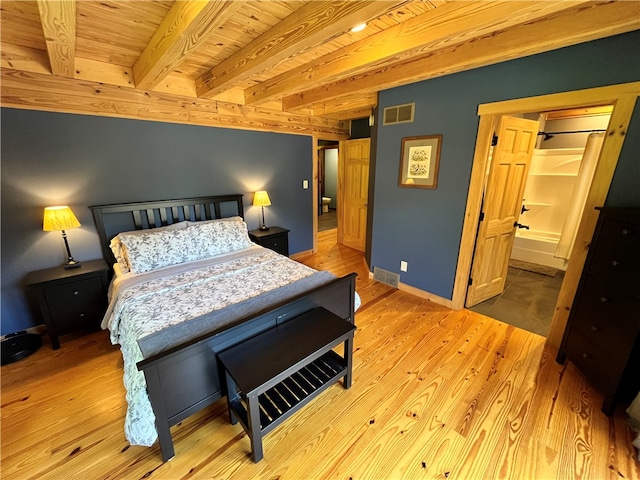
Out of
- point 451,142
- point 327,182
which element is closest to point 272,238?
point 451,142

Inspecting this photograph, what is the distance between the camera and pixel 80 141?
2359 mm

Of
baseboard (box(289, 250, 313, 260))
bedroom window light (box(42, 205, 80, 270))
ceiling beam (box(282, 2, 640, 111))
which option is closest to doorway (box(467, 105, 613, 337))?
ceiling beam (box(282, 2, 640, 111))

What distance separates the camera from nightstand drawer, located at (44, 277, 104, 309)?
7.00 feet

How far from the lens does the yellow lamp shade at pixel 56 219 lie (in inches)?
83.3

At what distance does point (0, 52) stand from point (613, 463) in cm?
476

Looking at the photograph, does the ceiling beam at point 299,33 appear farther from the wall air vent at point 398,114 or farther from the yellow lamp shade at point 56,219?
the yellow lamp shade at point 56,219

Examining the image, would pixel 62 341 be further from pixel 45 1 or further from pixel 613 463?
pixel 613 463

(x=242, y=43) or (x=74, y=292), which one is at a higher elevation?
(x=242, y=43)

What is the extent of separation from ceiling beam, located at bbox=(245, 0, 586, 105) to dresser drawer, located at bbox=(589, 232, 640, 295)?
136cm

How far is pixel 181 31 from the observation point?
1.40 metres

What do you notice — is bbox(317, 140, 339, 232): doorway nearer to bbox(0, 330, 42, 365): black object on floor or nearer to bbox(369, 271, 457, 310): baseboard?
bbox(369, 271, 457, 310): baseboard

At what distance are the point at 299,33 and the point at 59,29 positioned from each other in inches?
51.0

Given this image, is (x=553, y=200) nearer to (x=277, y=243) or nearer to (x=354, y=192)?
(x=354, y=192)

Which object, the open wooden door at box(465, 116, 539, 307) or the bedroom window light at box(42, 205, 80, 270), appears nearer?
the bedroom window light at box(42, 205, 80, 270)
